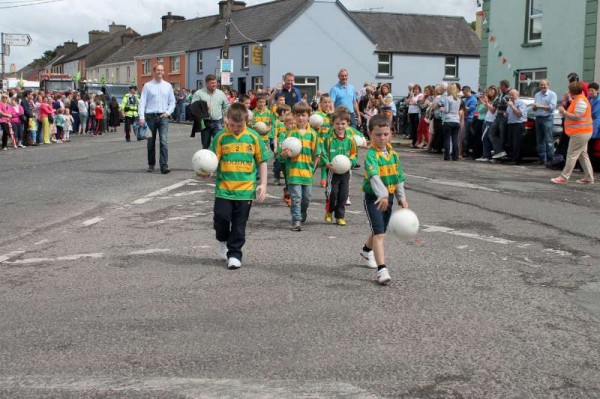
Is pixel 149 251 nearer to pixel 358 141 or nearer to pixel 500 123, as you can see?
pixel 358 141

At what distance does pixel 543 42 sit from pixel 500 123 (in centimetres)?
798

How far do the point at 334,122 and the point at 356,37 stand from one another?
155 ft

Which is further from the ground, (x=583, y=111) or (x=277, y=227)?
(x=583, y=111)

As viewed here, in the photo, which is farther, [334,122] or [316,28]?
[316,28]

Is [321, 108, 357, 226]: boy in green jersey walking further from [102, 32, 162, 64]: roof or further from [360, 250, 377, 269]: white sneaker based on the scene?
[102, 32, 162, 64]: roof

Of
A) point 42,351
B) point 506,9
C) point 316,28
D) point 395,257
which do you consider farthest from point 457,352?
point 316,28

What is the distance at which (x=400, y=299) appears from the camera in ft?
19.9

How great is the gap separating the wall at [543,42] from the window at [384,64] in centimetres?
2837

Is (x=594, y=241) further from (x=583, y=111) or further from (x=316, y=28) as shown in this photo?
(x=316, y=28)

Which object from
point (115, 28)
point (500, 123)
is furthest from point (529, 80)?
point (115, 28)

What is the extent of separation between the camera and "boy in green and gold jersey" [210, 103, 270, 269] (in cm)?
734

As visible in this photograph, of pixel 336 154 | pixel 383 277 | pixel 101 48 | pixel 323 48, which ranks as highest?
pixel 101 48

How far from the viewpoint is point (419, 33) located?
5891 cm

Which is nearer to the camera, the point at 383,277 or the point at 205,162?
the point at 383,277
